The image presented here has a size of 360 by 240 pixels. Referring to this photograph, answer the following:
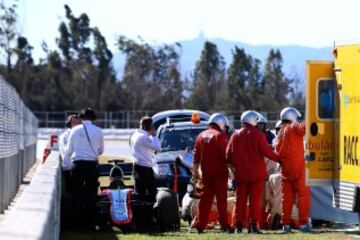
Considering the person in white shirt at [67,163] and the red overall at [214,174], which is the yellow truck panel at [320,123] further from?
the person in white shirt at [67,163]

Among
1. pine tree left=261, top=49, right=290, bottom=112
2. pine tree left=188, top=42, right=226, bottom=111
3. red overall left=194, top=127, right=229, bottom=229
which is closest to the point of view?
red overall left=194, top=127, right=229, bottom=229

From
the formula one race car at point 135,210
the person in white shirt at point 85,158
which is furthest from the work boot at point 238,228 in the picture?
the person in white shirt at point 85,158

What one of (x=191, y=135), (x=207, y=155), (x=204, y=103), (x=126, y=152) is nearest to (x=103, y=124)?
(x=204, y=103)

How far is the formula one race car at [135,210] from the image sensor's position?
1437 centimetres

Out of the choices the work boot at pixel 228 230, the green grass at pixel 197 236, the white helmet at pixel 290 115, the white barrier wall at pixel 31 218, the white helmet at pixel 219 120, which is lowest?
the green grass at pixel 197 236

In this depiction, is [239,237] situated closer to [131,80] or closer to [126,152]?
[126,152]

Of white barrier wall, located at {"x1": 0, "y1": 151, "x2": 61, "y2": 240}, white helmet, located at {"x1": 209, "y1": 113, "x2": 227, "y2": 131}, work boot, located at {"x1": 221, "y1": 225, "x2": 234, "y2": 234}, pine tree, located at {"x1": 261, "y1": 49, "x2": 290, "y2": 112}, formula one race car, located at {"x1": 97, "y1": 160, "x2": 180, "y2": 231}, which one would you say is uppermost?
pine tree, located at {"x1": 261, "y1": 49, "x2": 290, "y2": 112}

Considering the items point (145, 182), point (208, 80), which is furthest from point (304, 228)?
point (208, 80)

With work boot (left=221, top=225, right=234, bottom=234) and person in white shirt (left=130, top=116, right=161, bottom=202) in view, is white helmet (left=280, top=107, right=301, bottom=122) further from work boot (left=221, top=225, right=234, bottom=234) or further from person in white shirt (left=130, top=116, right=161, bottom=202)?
person in white shirt (left=130, top=116, right=161, bottom=202)

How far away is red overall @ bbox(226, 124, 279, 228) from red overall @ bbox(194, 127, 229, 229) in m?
0.20

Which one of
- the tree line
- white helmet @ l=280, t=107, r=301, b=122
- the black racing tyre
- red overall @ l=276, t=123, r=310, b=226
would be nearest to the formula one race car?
the black racing tyre

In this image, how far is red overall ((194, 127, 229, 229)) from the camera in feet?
47.6

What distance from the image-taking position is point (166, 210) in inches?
567

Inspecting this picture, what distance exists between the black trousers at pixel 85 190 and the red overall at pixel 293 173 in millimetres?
2860
